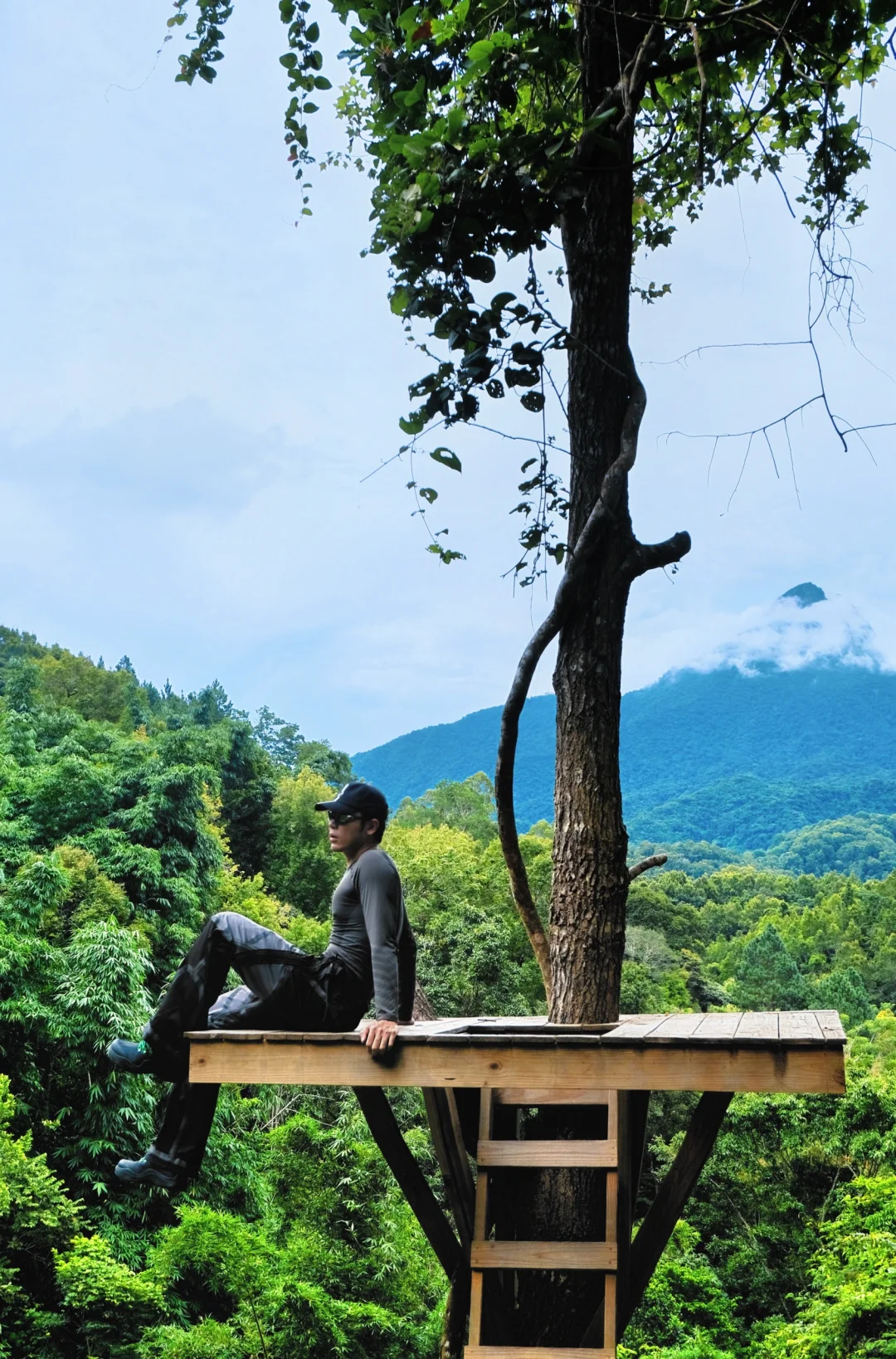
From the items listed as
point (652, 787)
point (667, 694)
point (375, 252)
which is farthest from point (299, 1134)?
point (667, 694)

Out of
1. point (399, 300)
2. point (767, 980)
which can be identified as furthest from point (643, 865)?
point (767, 980)

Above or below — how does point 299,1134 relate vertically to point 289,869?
below

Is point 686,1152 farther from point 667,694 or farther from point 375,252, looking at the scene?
point 667,694

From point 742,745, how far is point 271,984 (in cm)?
15327

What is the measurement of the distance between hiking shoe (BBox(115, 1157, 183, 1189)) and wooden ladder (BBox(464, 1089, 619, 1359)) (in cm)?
86

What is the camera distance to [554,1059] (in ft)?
9.86

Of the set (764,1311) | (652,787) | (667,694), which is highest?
(667,694)

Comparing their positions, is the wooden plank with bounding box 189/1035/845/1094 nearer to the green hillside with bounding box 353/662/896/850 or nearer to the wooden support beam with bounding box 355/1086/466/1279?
the wooden support beam with bounding box 355/1086/466/1279

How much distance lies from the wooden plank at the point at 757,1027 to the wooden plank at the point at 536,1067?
0.12 ft

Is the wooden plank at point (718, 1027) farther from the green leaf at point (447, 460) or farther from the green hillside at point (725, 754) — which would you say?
the green hillside at point (725, 754)

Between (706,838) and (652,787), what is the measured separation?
26.0m

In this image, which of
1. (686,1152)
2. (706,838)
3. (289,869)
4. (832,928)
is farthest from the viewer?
(706,838)

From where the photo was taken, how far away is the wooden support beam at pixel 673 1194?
3209mm

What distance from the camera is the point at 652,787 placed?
433 feet
